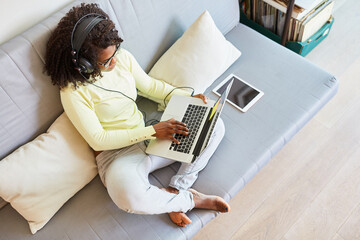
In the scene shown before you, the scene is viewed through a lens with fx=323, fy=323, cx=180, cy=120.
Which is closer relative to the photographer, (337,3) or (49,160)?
(49,160)

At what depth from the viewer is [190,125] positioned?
4.63ft

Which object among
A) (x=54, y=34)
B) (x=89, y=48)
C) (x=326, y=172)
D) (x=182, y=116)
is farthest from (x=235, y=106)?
(x=54, y=34)

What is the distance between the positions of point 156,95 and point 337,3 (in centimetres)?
179

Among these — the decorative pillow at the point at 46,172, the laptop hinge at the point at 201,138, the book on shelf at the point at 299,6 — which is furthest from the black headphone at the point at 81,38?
the book on shelf at the point at 299,6

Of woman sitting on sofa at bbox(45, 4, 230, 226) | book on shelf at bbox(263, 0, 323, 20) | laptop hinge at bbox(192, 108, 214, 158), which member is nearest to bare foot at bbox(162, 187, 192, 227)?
woman sitting on sofa at bbox(45, 4, 230, 226)

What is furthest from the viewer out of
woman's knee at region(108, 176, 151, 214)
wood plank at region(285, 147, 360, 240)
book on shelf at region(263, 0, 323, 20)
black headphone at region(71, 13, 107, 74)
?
book on shelf at region(263, 0, 323, 20)

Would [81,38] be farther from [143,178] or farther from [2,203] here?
[2,203]

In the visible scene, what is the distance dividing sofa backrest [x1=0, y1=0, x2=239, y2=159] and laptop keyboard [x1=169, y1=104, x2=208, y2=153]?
38 cm

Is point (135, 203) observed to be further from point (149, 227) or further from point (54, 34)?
point (54, 34)

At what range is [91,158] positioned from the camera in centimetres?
142

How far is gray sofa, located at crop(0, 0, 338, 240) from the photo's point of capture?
1.28 m

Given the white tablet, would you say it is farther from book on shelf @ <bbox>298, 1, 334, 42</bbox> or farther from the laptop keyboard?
book on shelf @ <bbox>298, 1, 334, 42</bbox>

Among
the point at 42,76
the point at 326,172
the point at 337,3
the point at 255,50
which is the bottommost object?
the point at 326,172

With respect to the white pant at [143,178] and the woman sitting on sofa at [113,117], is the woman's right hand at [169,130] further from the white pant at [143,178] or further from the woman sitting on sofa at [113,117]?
the white pant at [143,178]
